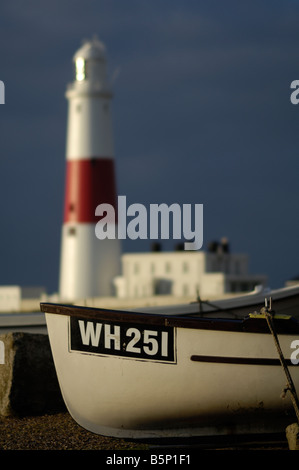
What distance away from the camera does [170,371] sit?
32.8 feet

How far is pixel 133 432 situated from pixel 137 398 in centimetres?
38

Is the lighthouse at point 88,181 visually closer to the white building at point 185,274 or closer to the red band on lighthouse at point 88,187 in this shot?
the red band on lighthouse at point 88,187

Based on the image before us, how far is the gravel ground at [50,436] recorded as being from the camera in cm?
955

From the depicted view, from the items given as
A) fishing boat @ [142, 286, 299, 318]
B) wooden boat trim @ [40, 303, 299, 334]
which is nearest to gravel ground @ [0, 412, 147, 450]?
wooden boat trim @ [40, 303, 299, 334]

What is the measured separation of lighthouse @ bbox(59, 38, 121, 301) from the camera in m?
41.0

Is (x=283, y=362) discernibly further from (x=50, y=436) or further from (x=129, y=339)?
(x=50, y=436)

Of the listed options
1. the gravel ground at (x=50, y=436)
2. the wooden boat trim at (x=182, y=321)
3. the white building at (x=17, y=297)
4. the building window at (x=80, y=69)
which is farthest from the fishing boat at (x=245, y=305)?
the white building at (x=17, y=297)

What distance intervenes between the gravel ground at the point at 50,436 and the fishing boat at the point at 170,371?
7.1 inches

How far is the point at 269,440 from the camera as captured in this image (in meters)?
10.2

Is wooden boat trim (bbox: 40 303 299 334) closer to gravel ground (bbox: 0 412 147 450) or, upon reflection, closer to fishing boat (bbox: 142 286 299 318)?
gravel ground (bbox: 0 412 147 450)

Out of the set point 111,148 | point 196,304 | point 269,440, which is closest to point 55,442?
point 269,440
